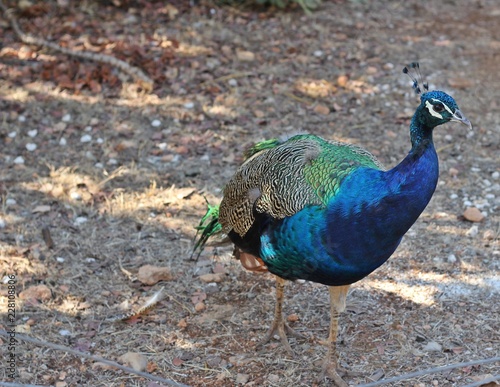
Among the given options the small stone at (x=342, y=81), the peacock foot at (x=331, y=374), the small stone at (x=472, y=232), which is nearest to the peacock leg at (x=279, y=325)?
the peacock foot at (x=331, y=374)

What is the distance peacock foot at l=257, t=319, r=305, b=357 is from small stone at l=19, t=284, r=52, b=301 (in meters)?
1.02

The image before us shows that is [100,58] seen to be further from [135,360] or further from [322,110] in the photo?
[135,360]

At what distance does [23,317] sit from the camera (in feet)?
10.9

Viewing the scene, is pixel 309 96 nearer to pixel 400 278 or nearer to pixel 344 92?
pixel 344 92

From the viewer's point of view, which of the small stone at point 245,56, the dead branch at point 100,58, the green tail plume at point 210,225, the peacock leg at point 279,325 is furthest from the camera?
the small stone at point 245,56

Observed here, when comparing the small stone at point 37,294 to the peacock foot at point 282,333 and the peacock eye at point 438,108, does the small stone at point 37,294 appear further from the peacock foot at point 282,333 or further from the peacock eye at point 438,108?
the peacock eye at point 438,108

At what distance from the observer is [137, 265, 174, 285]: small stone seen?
3592 millimetres

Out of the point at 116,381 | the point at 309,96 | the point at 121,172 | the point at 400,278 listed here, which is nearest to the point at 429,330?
the point at 400,278

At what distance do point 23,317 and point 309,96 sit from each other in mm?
2751

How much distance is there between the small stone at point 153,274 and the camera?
141 inches

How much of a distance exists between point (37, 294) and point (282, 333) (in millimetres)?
1159

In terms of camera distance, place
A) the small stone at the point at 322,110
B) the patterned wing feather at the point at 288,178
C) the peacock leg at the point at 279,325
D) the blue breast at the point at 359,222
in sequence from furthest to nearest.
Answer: the small stone at the point at 322,110
the peacock leg at the point at 279,325
the patterned wing feather at the point at 288,178
the blue breast at the point at 359,222

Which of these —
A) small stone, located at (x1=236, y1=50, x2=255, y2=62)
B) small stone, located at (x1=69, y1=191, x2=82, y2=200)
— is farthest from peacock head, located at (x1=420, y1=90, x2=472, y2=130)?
small stone, located at (x1=236, y1=50, x2=255, y2=62)

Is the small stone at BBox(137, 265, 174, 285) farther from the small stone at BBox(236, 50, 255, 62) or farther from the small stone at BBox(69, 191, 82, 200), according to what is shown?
the small stone at BBox(236, 50, 255, 62)
